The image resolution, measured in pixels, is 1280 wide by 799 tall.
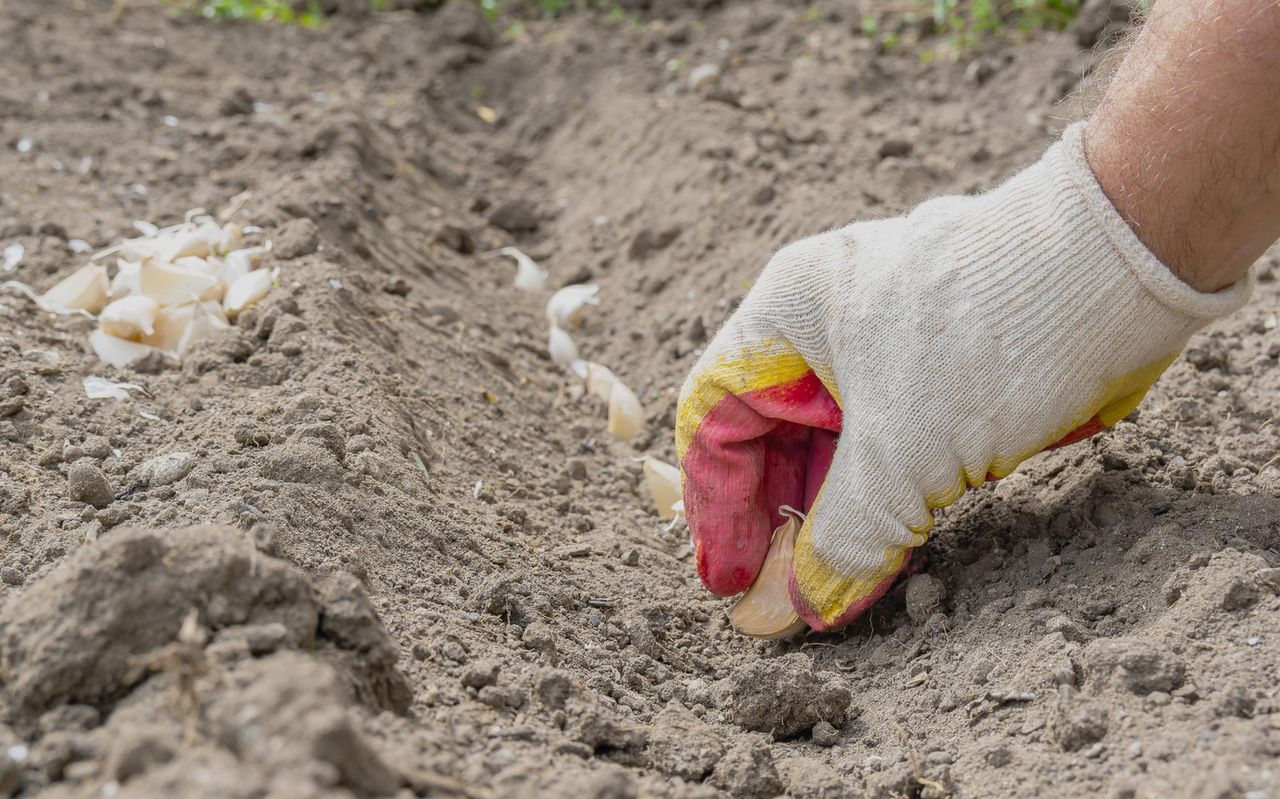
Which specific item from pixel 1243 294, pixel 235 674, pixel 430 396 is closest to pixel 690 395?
pixel 430 396

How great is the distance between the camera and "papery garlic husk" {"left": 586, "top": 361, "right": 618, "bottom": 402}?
3303mm

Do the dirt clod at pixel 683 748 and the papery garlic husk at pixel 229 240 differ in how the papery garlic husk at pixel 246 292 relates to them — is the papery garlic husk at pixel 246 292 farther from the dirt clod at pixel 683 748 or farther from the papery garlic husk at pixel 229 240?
the dirt clod at pixel 683 748

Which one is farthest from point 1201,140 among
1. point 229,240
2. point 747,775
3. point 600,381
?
point 229,240

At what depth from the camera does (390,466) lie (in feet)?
7.72

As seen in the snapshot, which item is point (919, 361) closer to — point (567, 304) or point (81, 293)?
point (567, 304)

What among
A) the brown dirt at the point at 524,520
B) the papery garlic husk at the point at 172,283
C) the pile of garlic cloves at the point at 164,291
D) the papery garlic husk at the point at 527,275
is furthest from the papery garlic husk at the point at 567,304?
the papery garlic husk at the point at 172,283

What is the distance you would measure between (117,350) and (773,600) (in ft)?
5.06

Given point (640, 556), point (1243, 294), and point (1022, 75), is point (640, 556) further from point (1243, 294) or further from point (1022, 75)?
point (1022, 75)

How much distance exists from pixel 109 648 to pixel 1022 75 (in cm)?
394

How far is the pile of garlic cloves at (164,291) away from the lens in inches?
111

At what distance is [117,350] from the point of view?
A: 2779mm

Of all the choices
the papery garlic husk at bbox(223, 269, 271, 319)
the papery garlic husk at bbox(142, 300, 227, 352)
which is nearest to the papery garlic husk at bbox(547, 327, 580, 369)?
the papery garlic husk at bbox(223, 269, 271, 319)

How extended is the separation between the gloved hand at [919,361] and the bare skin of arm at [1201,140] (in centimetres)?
5

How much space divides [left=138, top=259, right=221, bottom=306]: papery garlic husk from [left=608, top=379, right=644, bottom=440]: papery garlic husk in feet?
3.25
